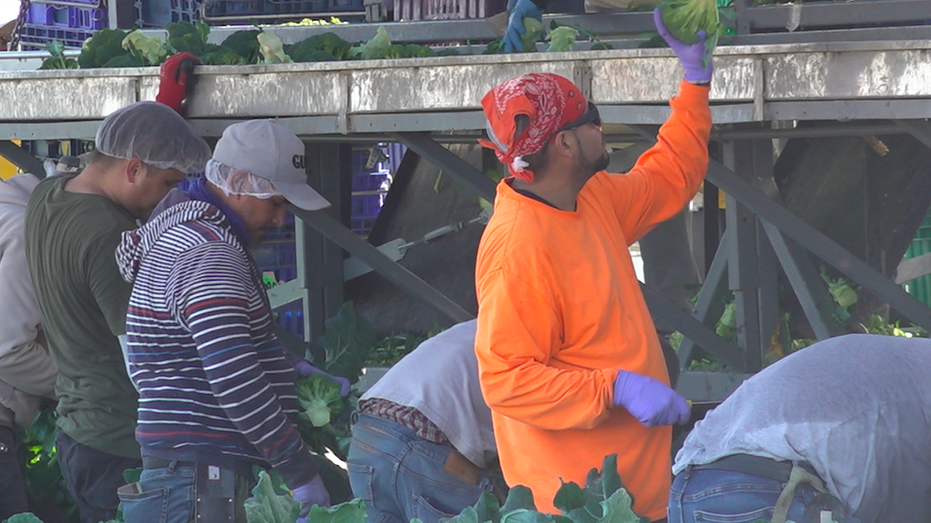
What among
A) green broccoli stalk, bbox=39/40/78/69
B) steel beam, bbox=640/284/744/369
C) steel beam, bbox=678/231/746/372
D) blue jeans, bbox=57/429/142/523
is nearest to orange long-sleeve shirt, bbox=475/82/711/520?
blue jeans, bbox=57/429/142/523

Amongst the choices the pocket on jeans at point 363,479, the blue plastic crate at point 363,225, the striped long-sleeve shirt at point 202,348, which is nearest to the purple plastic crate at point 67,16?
the blue plastic crate at point 363,225

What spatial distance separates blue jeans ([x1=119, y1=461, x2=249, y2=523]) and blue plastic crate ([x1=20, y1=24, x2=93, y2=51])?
14.7 feet

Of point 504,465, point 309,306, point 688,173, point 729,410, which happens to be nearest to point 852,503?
point 729,410

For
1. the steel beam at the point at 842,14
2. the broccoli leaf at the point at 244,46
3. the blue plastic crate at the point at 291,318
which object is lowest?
the blue plastic crate at the point at 291,318

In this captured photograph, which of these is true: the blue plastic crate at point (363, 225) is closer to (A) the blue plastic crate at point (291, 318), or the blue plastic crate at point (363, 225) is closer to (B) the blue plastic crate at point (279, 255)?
(B) the blue plastic crate at point (279, 255)

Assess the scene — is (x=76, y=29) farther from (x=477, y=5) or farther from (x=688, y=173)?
(x=688, y=173)

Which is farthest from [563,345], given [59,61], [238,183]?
[59,61]

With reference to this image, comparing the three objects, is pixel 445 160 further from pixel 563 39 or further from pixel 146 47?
pixel 146 47

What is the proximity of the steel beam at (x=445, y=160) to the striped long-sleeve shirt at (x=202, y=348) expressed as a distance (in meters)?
1.39

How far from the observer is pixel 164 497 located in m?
2.77

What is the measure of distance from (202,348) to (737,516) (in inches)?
48.1

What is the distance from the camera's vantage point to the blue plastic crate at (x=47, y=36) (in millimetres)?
6676

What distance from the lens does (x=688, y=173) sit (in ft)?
9.65

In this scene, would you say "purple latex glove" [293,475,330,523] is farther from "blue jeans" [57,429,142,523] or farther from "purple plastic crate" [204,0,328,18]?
"purple plastic crate" [204,0,328,18]
